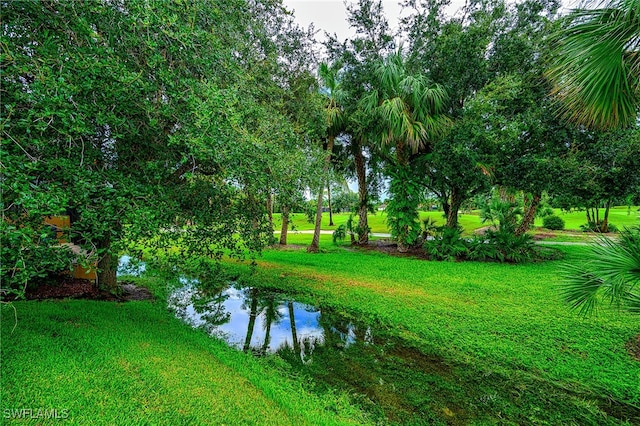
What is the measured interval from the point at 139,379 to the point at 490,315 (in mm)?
5755

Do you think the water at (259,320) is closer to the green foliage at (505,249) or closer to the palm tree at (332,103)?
the palm tree at (332,103)

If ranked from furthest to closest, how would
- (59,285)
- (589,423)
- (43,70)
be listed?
(59,285) < (589,423) < (43,70)

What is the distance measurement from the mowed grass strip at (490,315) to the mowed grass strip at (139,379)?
2521mm

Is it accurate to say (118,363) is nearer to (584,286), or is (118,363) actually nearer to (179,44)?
(179,44)

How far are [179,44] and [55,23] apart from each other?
4.04ft

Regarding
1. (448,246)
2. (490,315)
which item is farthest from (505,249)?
(490,315)

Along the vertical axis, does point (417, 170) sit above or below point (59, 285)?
above

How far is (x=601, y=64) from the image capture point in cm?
315

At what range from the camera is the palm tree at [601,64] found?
298 cm

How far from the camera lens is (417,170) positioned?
12.5m

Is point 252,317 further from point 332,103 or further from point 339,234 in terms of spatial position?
point 339,234

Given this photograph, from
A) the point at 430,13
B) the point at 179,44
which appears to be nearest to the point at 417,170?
the point at 430,13

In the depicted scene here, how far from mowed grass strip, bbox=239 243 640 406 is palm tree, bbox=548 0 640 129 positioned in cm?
164

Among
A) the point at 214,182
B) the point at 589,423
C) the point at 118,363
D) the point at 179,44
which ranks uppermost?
the point at 179,44
